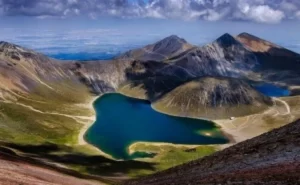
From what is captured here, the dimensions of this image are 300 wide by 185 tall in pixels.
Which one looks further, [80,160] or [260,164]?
[80,160]

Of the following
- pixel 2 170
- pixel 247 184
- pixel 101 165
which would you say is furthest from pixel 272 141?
pixel 101 165

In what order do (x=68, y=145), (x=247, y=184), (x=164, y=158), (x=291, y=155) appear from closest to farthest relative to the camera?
(x=247, y=184), (x=291, y=155), (x=164, y=158), (x=68, y=145)

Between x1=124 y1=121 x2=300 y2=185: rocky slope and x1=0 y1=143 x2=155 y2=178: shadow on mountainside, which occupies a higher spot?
x1=0 y1=143 x2=155 y2=178: shadow on mountainside

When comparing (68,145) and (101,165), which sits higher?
(68,145)

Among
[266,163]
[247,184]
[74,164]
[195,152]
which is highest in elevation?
[195,152]

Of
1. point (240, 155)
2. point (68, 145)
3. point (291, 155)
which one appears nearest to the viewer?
point (291, 155)

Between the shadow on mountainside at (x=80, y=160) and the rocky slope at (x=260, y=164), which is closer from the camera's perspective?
the rocky slope at (x=260, y=164)

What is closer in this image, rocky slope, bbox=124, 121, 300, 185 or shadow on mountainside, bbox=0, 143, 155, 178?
rocky slope, bbox=124, 121, 300, 185

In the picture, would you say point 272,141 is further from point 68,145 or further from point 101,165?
point 68,145
